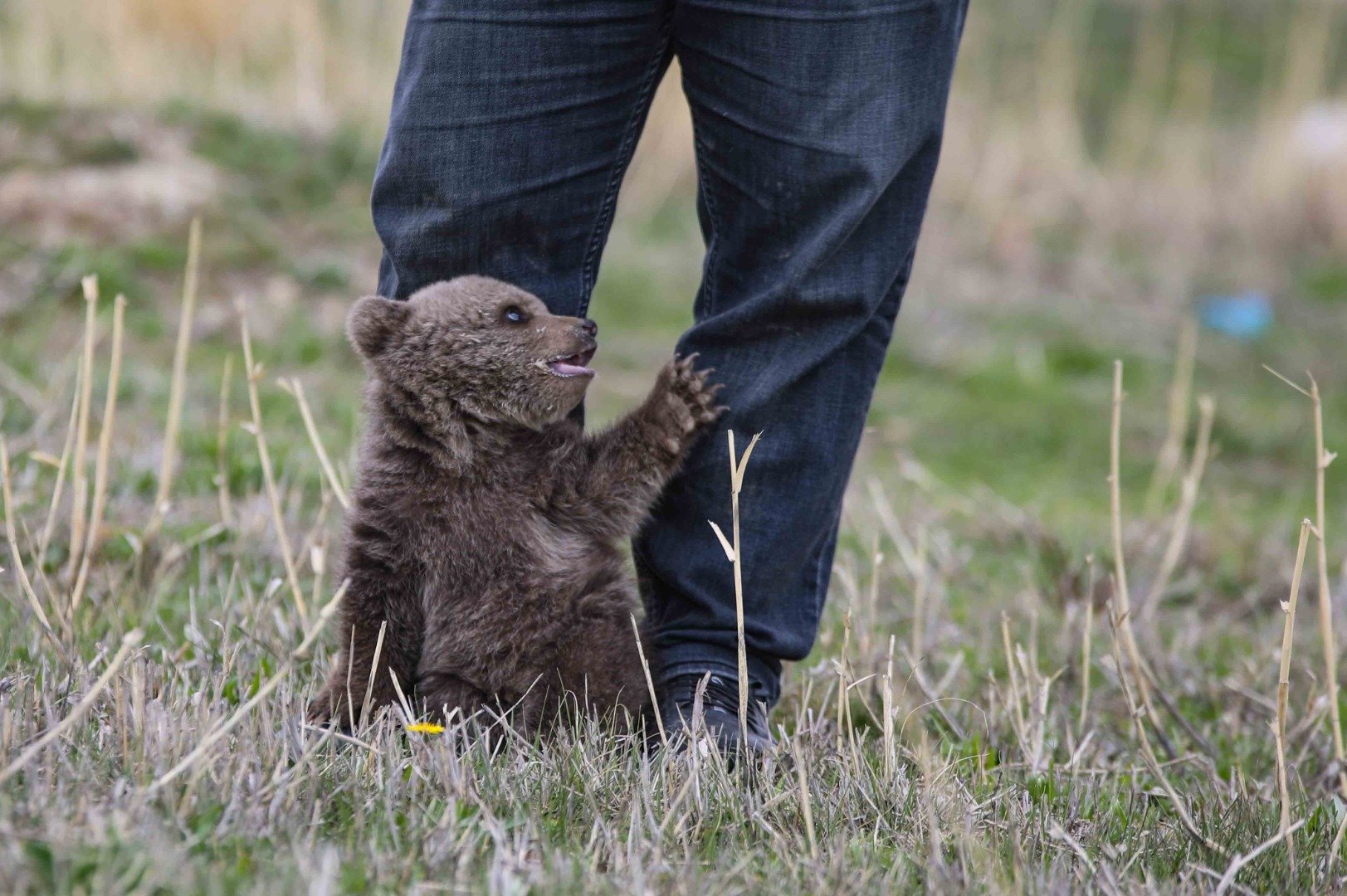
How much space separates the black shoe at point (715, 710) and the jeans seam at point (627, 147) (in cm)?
86

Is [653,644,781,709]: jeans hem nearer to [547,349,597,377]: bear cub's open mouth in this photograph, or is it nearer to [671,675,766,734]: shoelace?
[671,675,766,734]: shoelace

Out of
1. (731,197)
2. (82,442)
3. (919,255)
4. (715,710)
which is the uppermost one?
(731,197)

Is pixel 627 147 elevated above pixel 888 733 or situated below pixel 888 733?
above

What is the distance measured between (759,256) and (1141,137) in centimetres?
1175

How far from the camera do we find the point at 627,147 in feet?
8.74

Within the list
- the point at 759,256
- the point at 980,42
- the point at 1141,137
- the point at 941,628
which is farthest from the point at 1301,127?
the point at 759,256

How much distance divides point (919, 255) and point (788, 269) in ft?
29.2

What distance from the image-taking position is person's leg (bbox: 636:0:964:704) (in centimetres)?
246

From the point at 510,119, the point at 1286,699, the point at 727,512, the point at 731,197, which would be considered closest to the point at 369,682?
the point at 727,512

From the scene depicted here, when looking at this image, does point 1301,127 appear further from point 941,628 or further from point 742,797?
point 742,797

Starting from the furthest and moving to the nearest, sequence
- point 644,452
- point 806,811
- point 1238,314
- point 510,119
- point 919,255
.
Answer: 1. point 919,255
2. point 1238,314
3. point 644,452
4. point 510,119
5. point 806,811

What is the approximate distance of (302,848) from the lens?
1756 mm

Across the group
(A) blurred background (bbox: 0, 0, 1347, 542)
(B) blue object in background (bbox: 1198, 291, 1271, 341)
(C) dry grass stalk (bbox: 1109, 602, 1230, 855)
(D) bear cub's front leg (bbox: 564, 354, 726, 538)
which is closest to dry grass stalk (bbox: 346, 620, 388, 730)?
(D) bear cub's front leg (bbox: 564, 354, 726, 538)

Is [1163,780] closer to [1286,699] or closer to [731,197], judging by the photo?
[1286,699]
